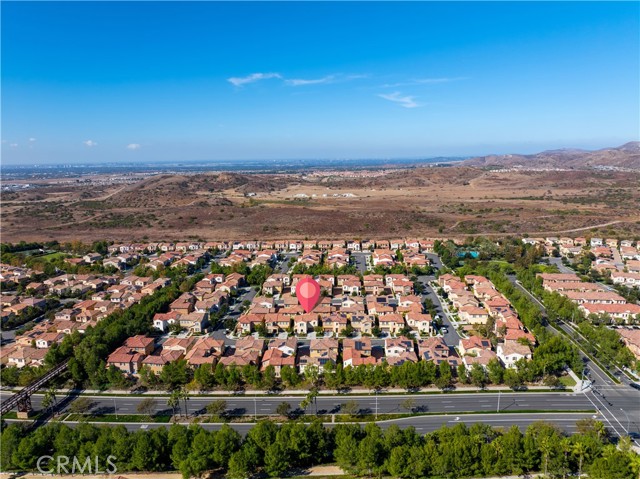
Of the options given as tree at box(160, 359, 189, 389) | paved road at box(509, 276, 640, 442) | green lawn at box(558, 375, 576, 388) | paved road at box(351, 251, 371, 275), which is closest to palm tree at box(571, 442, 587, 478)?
paved road at box(509, 276, 640, 442)

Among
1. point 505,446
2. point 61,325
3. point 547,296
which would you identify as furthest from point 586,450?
point 61,325

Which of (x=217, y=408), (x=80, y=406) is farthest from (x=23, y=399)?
(x=217, y=408)

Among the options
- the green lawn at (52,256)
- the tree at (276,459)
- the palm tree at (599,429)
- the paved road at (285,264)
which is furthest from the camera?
the green lawn at (52,256)

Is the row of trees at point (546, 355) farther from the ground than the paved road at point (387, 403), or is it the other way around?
the row of trees at point (546, 355)

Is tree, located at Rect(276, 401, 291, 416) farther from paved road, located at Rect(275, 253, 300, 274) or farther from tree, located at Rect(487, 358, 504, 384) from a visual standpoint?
paved road, located at Rect(275, 253, 300, 274)

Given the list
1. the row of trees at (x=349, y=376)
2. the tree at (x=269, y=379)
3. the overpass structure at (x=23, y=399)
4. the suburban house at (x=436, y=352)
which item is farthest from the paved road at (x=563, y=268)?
the overpass structure at (x=23, y=399)

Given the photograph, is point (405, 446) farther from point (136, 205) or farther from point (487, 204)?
point (136, 205)

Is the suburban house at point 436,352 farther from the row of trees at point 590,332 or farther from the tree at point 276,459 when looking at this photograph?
the tree at point 276,459
